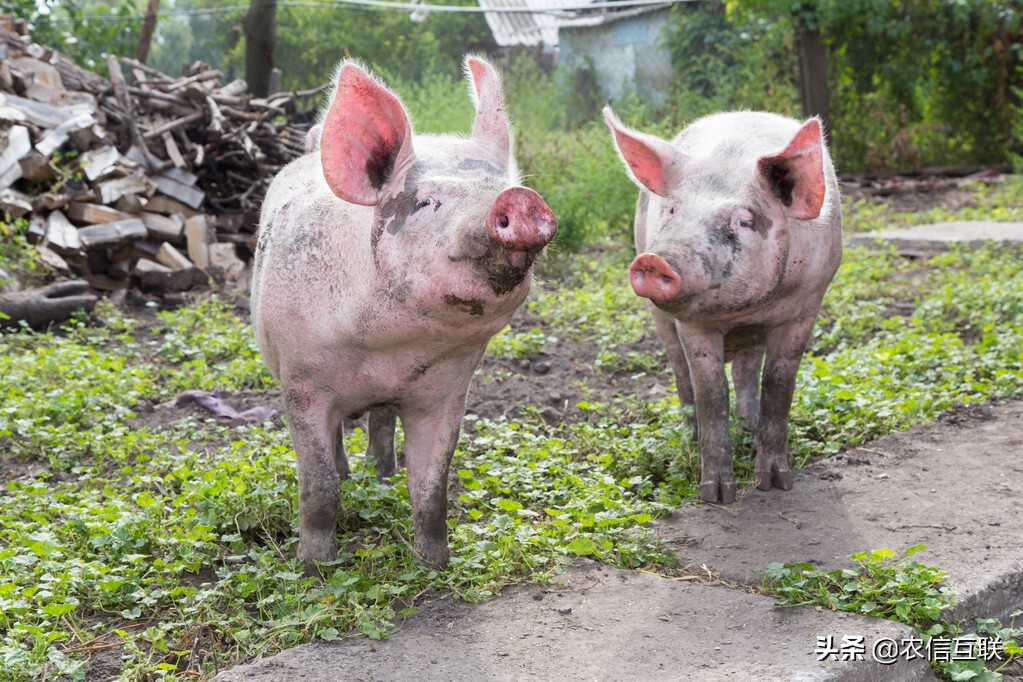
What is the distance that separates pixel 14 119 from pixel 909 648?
7295 millimetres

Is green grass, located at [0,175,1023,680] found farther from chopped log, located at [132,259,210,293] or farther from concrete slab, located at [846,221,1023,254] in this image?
concrete slab, located at [846,221,1023,254]

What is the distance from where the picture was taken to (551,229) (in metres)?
2.61

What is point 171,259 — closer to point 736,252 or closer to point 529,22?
point 736,252

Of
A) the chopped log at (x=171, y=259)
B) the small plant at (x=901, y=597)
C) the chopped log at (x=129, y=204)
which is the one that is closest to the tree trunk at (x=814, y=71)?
the chopped log at (x=171, y=259)

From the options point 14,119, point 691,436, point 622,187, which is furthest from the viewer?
point 622,187

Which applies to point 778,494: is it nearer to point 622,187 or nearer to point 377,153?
point 377,153

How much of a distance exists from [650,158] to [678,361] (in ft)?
3.31

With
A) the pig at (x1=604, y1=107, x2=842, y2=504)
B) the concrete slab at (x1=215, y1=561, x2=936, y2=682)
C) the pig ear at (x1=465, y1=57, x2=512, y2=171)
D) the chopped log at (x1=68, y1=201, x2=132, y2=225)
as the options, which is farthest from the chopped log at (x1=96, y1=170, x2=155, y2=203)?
the concrete slab at (x1=215, y1=561, x2=936, y2=682)

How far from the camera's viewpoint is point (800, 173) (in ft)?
12.1

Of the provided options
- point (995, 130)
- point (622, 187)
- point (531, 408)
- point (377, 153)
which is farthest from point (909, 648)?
point (995, 130)

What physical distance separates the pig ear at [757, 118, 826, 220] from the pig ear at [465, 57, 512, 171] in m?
0.95

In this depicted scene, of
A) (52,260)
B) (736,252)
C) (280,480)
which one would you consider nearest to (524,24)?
(52,260)

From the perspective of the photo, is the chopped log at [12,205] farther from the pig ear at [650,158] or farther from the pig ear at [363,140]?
the pig ear at [363,140]

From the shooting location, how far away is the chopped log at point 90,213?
7992 mm
